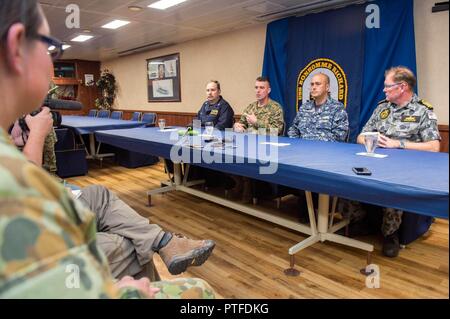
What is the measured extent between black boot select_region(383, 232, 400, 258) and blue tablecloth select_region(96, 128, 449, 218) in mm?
560

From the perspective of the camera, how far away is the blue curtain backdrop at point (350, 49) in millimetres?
3230

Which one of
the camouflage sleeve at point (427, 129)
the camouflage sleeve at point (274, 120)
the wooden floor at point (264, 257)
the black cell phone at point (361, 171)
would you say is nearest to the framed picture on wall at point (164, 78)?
the camouflage sleeve at point (274, 120)

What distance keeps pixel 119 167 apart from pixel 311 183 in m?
3.94

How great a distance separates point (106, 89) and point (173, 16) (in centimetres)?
505

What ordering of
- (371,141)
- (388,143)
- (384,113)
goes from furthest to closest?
(384,113) → (388,143) → (371,141)

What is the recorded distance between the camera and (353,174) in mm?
1339

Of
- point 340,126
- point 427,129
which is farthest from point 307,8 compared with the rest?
point 427,129

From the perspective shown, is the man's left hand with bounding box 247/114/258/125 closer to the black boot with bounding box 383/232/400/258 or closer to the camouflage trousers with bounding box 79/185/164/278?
the black boot with bounding box 383/232/400/258

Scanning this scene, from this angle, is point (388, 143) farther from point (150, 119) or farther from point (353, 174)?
point (150, 119)

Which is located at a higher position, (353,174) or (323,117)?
(323,117)

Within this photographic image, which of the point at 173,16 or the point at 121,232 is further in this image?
the point at 173,16

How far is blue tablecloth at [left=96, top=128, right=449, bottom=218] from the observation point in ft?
3.66
